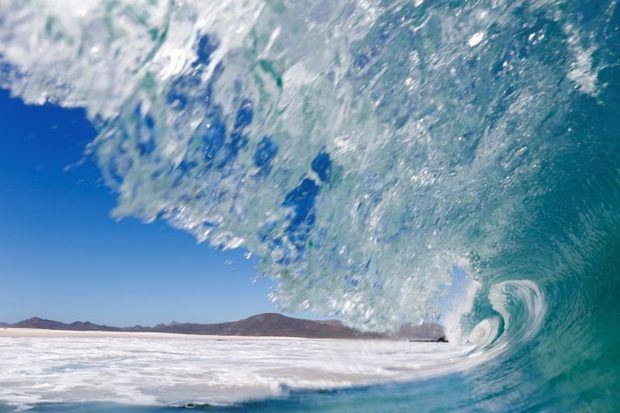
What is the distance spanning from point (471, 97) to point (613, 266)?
2.52 metres

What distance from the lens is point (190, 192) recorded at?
18.7 feet

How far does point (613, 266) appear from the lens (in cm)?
536

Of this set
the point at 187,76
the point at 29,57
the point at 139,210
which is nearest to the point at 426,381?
the point at 139,210

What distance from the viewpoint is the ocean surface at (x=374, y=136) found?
3.64m

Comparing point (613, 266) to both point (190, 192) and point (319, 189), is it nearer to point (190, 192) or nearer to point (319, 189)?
point (319, 189)

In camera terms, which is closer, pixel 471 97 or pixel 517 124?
pixel 471 97

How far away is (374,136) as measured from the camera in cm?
495

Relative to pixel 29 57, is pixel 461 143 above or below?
below

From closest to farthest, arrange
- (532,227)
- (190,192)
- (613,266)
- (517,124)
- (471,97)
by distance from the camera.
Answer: (471,97) → (517,124) → (613,266) → (190,192) → (532,227)

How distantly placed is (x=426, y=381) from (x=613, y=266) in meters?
2.32

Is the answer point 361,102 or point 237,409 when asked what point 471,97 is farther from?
point 237,409

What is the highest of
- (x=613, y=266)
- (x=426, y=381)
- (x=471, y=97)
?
(x=471, y=97)

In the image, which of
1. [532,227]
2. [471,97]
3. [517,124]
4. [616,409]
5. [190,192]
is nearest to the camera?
[616,409]

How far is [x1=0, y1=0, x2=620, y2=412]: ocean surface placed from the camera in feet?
12.0
